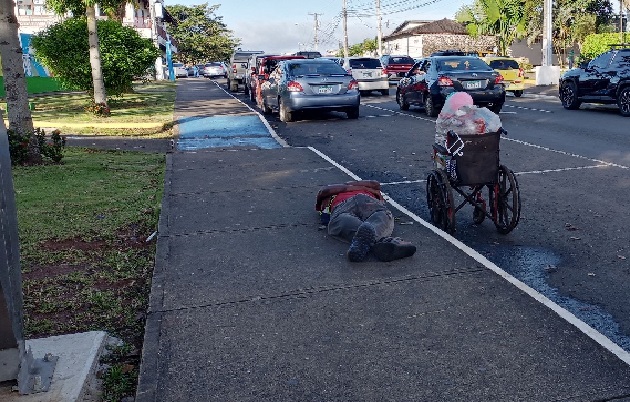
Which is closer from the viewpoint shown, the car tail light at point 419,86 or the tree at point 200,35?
the car tail light at point 419,86

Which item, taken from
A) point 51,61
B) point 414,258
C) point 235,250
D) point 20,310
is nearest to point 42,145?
point 235,250

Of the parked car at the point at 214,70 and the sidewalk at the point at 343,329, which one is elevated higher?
the parked car at the point at 214,70

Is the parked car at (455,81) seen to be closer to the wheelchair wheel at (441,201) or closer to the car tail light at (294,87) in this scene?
the car tail light at (294,87)

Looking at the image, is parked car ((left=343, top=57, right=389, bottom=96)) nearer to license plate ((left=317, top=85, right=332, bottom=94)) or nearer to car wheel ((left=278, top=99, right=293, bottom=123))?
car wheel ((left=278, top=99, right=293, bottom=123))

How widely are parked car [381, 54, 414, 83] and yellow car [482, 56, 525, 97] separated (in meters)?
11.6

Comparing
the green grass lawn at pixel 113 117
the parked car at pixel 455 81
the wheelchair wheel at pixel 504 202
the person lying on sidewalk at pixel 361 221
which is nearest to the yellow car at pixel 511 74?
the parked car at pixel 455 81

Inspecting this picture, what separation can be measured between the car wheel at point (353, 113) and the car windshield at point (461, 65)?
2525 millimetres

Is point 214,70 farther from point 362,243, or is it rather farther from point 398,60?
point 362,243

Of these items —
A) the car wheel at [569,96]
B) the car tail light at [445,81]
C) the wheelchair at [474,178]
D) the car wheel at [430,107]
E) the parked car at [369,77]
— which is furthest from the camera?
the parked car at [369,77]

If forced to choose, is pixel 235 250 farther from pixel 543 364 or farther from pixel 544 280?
pixel 543 364

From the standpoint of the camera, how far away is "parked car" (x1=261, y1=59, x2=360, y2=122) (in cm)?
1720

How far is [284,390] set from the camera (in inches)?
137

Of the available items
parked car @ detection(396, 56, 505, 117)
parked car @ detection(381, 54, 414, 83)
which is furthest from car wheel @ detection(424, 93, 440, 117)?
parked car @ detection(381, 54, 414, 83)

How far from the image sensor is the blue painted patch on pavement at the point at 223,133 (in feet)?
45.5
